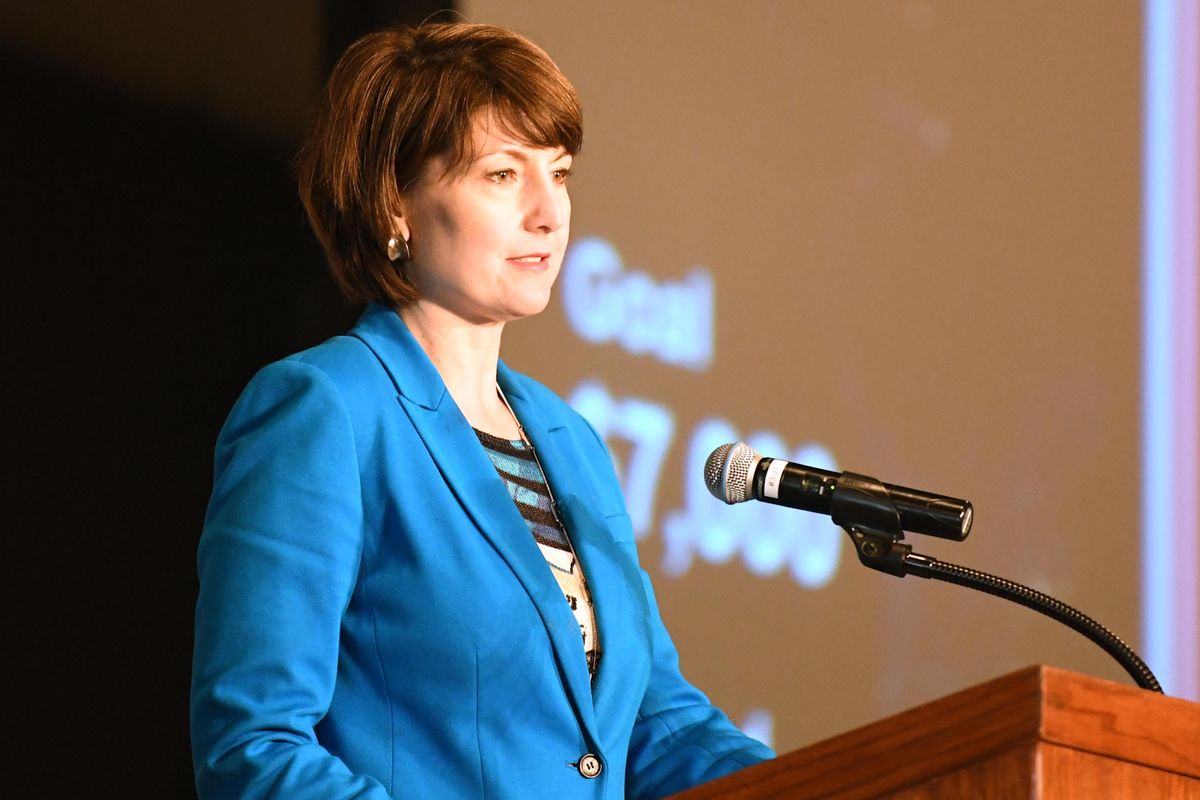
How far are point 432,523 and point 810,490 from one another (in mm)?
395

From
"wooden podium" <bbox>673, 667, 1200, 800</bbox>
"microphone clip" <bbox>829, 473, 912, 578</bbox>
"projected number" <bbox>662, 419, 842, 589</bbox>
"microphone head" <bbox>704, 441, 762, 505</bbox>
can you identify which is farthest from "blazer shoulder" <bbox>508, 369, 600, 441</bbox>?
"projected number" <bbox>662, 419, 842, 589</bbox>

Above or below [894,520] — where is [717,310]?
above

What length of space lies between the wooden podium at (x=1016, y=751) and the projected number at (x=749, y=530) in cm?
176

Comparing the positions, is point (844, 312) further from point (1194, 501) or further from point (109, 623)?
point (109, 623)

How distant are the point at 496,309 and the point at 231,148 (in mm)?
1083

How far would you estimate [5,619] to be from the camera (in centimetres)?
238

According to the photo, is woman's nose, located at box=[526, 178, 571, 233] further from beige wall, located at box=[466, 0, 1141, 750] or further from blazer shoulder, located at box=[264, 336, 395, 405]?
beige wall, located at box=[466, 0, 1141, 750]

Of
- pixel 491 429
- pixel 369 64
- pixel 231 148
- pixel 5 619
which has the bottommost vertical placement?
pixel 5 619

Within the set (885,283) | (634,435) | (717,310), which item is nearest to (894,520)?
(634,435)

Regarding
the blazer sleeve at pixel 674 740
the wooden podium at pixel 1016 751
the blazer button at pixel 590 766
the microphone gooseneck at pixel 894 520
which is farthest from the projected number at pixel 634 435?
the wooden podium at pixel 1016 751

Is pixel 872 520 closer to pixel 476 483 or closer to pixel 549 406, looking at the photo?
pixel 476 483

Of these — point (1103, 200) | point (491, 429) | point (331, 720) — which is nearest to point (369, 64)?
point (491, 429)

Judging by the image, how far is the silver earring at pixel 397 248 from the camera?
183cm

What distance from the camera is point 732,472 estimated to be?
5.17 ft
